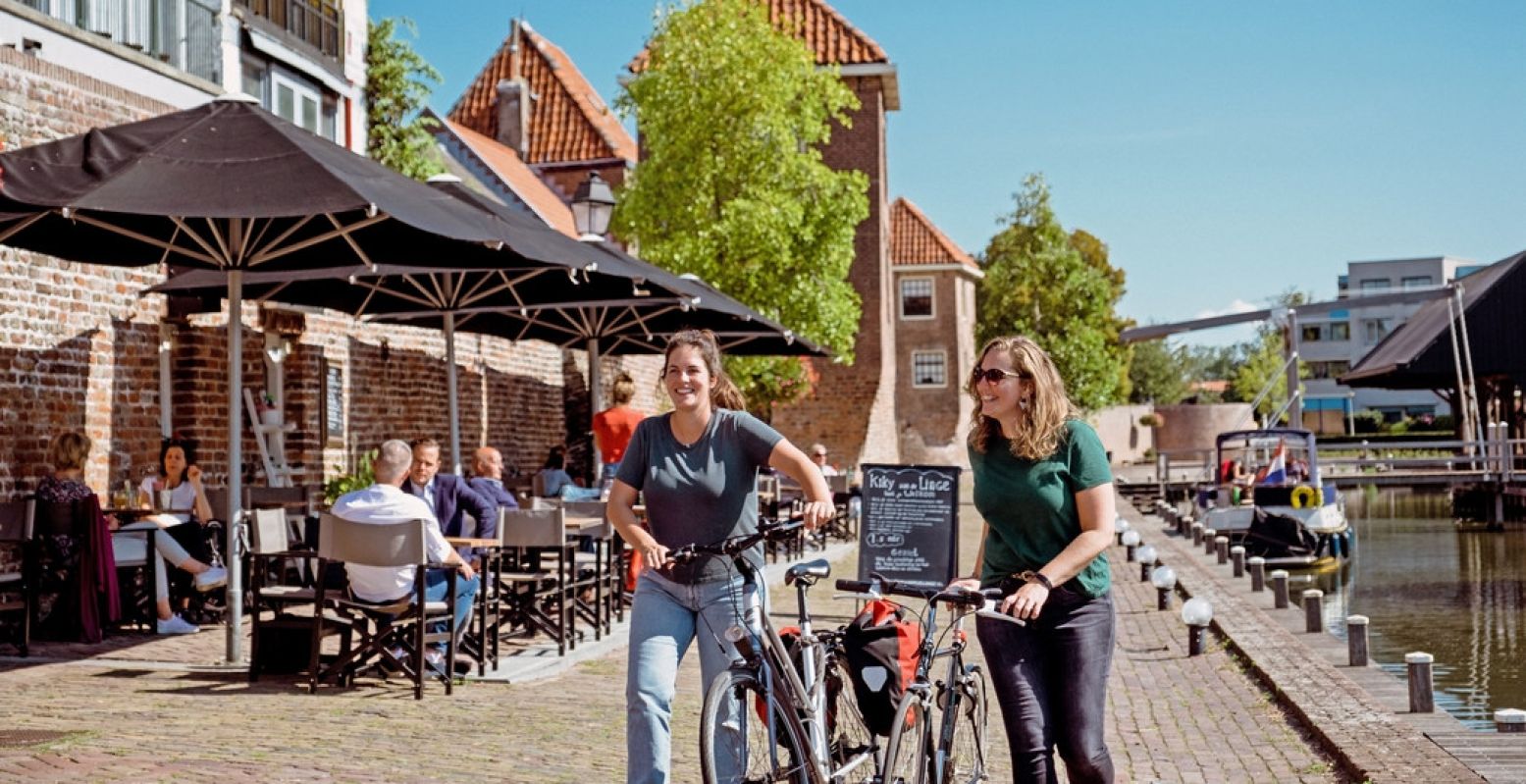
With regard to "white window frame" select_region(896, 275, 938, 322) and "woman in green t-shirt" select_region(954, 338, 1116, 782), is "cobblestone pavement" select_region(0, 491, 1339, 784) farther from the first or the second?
"white window frame" select_region(896, 275, 938, 322)

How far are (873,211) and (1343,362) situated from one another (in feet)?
293

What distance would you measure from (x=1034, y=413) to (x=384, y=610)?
4787mm

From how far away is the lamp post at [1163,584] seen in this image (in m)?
13.9

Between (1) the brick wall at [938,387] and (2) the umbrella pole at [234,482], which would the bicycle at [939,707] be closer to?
(2) the umbrella pole at [234,482]

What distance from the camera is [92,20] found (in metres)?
17.6

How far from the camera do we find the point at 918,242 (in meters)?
55.9

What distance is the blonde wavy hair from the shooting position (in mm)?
4688

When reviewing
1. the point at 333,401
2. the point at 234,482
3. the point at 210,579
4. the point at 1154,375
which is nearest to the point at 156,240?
the point at 234,482

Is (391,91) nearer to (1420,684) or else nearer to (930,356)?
(1420,684)

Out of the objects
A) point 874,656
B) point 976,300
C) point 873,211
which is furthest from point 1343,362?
point 874,656

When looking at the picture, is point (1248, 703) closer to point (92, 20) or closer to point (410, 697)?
point (410, 697)

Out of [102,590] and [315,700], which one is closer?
[315,700]

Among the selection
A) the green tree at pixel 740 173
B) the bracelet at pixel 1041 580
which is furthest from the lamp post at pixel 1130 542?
the bracelet at pixel 1041 580

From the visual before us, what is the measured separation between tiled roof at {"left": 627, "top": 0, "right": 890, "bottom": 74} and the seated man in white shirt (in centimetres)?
3476
